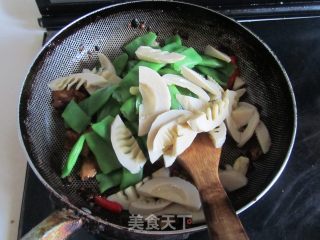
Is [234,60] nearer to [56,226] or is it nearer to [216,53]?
[216,53]

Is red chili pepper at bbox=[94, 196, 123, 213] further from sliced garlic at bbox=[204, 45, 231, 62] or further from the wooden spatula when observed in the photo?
sliced garlic at bbox=[204, 45, 231, 62]

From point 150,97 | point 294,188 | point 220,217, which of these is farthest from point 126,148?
point 294,188

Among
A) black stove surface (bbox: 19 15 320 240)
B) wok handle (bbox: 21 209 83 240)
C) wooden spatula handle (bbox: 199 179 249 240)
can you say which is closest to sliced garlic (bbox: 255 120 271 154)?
black stove surface (bbox: 19 15 320 240)

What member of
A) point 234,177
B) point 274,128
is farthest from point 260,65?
point 234,177

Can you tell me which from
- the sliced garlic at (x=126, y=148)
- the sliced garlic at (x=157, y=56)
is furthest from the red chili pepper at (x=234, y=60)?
the sliced garlic at (x=126, y=148)

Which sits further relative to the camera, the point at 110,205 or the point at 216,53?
the point at 216,53

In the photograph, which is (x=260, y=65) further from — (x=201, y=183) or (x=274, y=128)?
(x=201, y=183)
